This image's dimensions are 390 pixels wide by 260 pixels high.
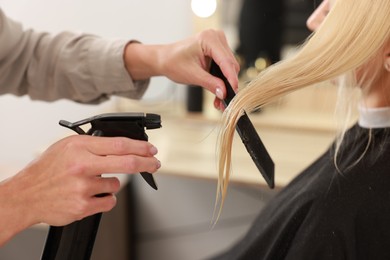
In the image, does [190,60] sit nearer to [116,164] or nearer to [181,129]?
[116,164]

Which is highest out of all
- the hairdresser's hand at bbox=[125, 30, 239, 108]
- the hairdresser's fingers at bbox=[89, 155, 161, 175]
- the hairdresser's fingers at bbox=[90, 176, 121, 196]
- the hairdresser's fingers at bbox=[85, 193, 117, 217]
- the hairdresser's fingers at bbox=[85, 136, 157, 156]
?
the hairdresser's hand at bbox=[125, 30, 239, 108]

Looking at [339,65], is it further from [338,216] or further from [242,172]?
[242,172]

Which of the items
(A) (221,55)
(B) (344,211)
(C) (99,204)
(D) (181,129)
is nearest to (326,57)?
(A) (221,55)

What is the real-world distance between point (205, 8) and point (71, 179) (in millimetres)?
1087

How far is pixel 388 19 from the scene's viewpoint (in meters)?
0.58

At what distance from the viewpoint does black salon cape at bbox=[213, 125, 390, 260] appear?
687 millimetres

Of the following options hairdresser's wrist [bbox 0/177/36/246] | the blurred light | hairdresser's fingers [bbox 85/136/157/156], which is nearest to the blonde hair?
hairdresser's fingers [bbox 85/136/157/156]

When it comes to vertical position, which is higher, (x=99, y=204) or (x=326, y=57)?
(x=326, y=57)

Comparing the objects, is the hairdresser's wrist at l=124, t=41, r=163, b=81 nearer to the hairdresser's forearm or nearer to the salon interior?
the salon interior

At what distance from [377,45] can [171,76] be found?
12.4 inches

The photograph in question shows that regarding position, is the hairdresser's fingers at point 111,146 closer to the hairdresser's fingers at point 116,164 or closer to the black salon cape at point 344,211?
the hairdresser's fingers at point 116,164

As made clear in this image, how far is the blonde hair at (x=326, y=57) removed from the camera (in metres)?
0.57

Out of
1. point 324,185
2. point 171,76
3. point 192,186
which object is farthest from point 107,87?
point 192,186

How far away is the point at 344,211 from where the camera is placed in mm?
696
